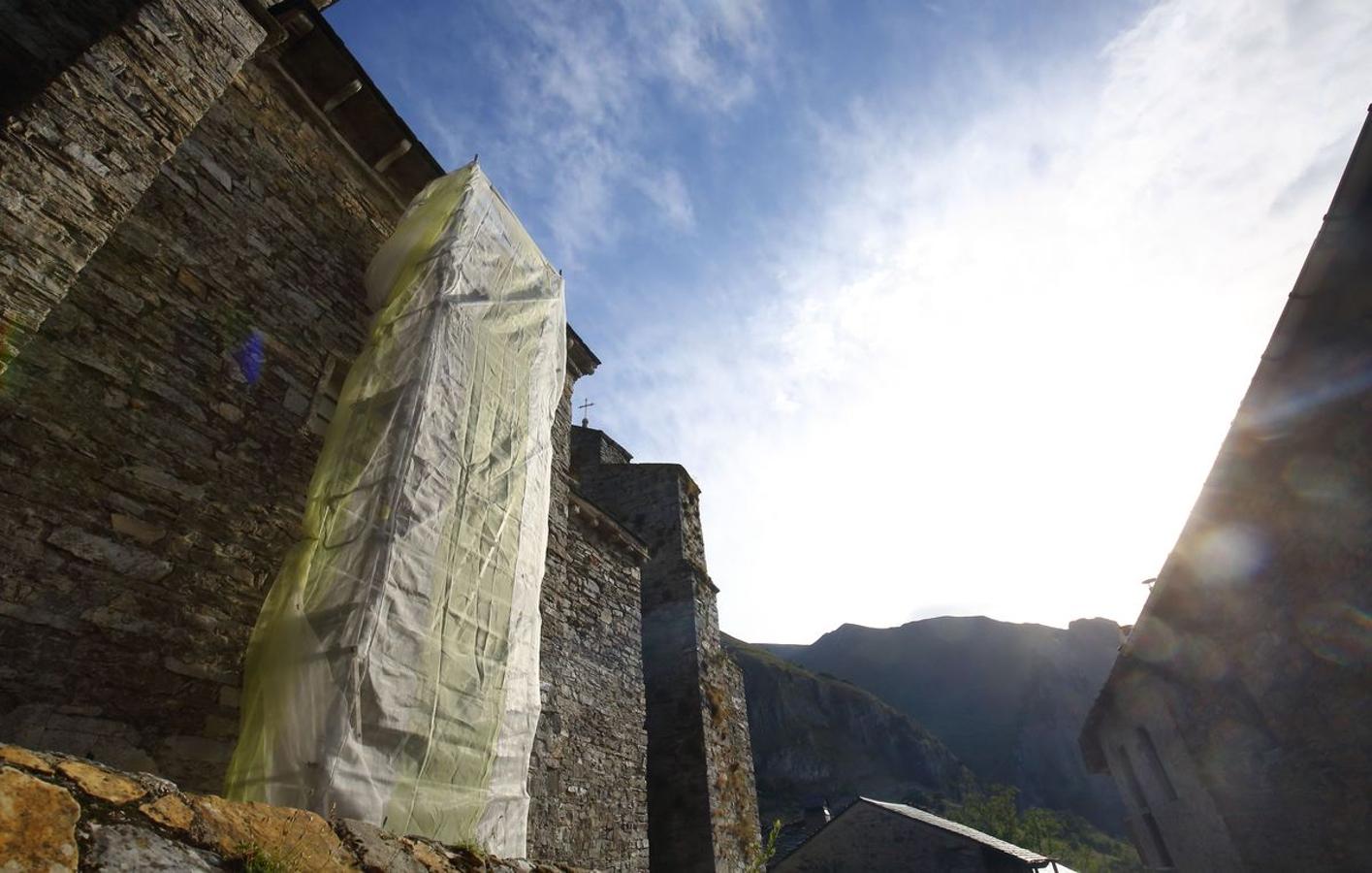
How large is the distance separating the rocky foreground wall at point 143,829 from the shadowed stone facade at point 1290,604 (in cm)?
668

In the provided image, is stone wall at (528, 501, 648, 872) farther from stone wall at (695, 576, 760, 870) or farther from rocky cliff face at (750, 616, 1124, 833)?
rocky cliff face at (750, 616, 1124, 833)

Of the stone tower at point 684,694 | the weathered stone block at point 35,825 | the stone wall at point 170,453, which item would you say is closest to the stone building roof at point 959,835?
the stone tower at point 684,694

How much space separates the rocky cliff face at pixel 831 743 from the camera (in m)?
47.1

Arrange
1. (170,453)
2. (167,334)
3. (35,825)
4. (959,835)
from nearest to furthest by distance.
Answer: (35,825), (170,453), (167,334), (959,835)

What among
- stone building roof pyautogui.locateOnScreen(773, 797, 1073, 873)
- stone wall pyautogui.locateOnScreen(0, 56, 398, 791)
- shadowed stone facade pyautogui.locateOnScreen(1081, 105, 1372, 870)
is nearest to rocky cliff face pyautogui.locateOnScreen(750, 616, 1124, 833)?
stone building roof pyautogui.locateOnScreen(773, 797, 1073, 873)

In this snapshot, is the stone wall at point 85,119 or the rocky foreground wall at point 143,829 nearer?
the rocky foreground wall at point 143,829

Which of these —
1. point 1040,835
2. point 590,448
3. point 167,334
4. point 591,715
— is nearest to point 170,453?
point 167,334

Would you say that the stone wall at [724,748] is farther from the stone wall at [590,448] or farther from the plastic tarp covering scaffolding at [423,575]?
the plastic tarp covering scaffolding at [423,575]

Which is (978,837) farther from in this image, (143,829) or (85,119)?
(85,119)

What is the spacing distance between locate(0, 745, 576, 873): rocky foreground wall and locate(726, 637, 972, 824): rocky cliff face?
47324mm

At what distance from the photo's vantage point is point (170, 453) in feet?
13.0

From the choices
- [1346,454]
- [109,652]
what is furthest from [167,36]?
[1346,454]

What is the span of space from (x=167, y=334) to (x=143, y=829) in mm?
3655

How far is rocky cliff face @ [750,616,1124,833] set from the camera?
2264 inches
